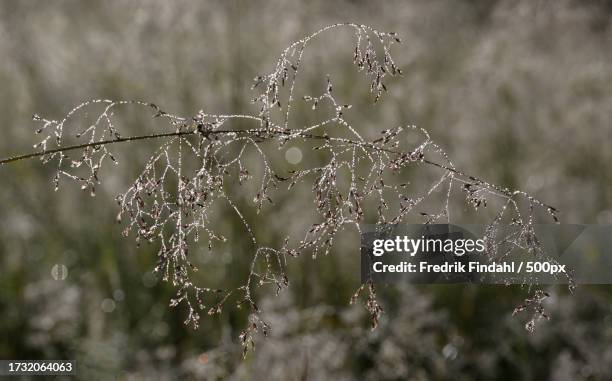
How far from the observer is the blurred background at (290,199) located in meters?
Result: 2.63

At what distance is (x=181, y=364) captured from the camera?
2734 mm

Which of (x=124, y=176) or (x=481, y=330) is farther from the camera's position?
(x=124, y=176)

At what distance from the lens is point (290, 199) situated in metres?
3.28

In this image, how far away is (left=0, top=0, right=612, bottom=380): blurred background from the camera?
263 centimetres

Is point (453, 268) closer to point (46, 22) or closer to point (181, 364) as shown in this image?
point (181, 364)

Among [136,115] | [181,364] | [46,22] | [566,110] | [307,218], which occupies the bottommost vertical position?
[181,364]

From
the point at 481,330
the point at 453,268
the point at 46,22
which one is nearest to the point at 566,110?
the point at 481,330

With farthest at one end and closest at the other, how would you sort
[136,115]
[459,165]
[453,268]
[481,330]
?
[459,165], [136,115], [481,330], [453,268]

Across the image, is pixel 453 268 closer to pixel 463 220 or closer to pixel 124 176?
pixel 463 220

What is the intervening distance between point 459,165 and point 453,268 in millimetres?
1786

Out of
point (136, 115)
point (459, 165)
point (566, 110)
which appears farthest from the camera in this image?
point (566, 110)

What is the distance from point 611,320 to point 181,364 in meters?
1.61

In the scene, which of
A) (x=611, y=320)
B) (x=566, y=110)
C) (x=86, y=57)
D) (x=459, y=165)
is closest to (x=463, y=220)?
(x=459, y=165)

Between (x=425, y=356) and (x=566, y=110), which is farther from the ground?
(x=566, y=110)
